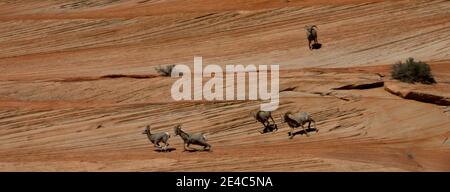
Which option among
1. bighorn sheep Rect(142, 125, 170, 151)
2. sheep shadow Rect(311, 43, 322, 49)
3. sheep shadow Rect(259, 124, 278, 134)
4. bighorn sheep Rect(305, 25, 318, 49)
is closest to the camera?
bighorn sheep Rect(142, 125, 170, 151)

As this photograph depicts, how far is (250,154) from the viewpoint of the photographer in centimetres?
1900

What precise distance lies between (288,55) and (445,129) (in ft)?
28.9

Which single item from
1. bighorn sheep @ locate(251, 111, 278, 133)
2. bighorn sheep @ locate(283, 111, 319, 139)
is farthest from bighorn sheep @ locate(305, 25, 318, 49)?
bighorn sheep @ locate(283, 111, 319, 139)

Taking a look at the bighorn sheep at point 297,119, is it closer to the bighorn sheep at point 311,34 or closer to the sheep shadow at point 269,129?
the sheep shadow at point 269,129

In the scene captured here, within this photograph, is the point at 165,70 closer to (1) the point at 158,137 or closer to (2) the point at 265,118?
(2) the point at 265,118

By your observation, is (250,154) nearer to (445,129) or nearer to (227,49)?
(445,129)

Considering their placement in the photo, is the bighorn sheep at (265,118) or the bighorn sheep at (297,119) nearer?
the bighorn sheep at (297,119)

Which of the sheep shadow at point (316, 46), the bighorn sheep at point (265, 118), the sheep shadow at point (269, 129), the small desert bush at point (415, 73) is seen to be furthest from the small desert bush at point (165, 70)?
the small desert bush at point (415, 73)

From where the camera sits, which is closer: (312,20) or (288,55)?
(288,55)

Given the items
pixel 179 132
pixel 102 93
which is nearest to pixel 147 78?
pixel 102 93

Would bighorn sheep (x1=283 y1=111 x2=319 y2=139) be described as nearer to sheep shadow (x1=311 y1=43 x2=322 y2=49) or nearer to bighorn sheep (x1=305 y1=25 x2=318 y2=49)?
bighorn sheep (x1=305 y1=25 x2=318 y2=49)

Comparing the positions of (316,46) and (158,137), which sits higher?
(316,46)

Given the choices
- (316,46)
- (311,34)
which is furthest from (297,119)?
(316,46)
